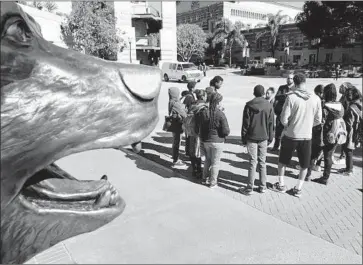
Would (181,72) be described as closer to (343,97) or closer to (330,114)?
(343,97)

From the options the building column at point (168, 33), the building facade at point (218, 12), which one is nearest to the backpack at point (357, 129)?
the building column at point (168, 33)

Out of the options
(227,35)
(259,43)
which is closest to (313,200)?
(227,35)

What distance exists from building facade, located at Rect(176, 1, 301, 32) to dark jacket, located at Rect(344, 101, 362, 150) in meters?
73.4

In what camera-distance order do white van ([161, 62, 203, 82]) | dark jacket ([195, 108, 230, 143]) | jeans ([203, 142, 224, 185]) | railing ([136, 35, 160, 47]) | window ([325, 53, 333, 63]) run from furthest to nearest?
window ([325, 53, 333, 63]), railing ([136, 35, 160, 47]), white van ([161, 62, 203, 82]), jeans ([203, 142, 224, 185]), dark jacket ([195, 108, 230, 143])

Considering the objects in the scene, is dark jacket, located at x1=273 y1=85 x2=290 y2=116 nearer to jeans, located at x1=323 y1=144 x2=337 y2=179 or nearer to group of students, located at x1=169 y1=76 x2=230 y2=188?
jeans, located at x1=323 y1=144 x2=337 y2=179

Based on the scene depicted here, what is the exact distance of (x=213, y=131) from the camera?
17.7 ft

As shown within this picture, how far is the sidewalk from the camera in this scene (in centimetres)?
365

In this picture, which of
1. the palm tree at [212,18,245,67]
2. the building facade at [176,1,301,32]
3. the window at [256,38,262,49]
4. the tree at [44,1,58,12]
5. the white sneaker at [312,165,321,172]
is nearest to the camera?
the white sneaker at [312,165,321,172]

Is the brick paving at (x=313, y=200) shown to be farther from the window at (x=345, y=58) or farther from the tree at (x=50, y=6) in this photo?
the window at (x=345, y=58)

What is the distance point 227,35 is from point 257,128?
197 ft

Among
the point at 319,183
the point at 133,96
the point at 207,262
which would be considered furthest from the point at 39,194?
the point at 319,183

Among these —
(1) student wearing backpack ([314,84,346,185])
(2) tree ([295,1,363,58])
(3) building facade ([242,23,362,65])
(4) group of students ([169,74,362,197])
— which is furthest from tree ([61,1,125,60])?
(3) building facade ([242,23,362,65])

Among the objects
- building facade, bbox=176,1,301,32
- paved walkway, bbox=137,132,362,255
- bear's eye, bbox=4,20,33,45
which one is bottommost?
paved walkway, bbox=137,132,362,255

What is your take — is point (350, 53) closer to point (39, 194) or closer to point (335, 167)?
point (335, 167)
